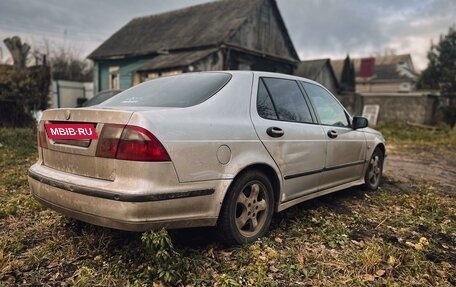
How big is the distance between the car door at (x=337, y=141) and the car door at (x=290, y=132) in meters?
0.17

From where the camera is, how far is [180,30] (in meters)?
20.8

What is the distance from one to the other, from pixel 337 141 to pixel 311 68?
25.3m

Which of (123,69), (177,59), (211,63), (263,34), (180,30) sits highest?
(180,30)

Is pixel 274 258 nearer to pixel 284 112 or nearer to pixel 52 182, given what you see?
pixel 284 112

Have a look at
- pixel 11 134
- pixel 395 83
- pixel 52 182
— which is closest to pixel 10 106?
pixel 11 134

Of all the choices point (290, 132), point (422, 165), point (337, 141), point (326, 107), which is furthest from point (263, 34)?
point (290, 132)

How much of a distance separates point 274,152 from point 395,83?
1975 inches

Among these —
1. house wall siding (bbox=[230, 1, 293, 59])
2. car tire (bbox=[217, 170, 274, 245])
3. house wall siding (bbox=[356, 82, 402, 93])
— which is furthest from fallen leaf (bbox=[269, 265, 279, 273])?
house wall siding (bbox=[356, 82, 402, 93])

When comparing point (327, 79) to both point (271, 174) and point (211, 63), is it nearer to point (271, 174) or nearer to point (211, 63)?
point (211, 63)

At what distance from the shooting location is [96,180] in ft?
8.26

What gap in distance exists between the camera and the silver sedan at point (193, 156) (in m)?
2.39

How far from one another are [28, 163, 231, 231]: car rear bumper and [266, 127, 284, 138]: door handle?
0.66 meters

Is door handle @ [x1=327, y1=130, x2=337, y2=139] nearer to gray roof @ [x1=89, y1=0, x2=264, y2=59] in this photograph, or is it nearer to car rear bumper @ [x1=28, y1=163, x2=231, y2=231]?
car rear bumper @ [x1=28, y1=163, x2=231, y2=231]

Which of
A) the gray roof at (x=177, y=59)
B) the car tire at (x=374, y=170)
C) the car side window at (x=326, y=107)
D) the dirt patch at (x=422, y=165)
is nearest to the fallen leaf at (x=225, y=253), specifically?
the car side window at (x=326, y=107)
